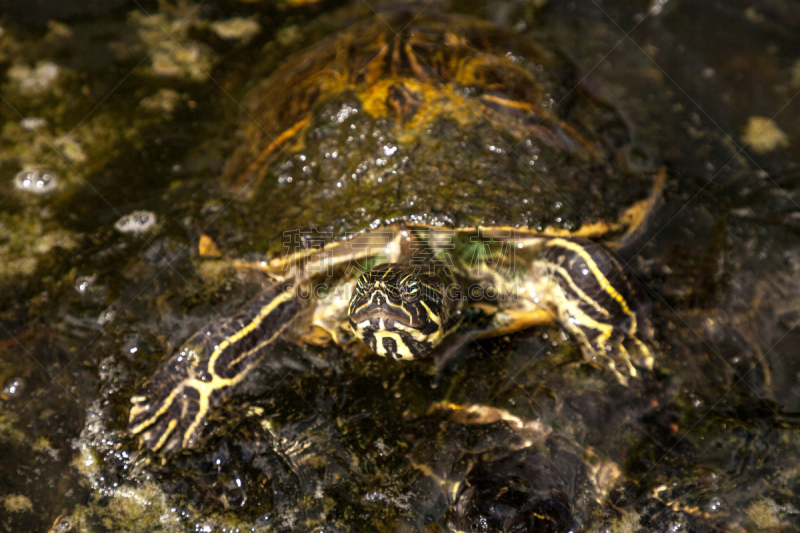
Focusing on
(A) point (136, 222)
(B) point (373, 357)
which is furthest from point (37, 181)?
(B) point (373, 357)

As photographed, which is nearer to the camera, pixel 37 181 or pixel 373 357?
pixel 373 357

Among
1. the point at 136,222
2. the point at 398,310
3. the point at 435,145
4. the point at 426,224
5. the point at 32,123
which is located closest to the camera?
the point at 398,310

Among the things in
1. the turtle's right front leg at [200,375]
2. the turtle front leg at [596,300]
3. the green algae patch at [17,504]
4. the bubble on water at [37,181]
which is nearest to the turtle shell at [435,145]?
the turtle front leg at [596,300]

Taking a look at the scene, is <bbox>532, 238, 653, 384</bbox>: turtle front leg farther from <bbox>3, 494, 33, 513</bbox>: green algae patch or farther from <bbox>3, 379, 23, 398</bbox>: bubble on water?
<bbox>3, 379, 23, 398</bbox>: bubble on water

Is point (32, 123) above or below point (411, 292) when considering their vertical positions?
below

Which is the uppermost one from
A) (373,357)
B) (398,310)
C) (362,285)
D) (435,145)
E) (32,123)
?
(435,145)

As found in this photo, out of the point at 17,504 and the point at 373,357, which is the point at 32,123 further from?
the point at 373,357

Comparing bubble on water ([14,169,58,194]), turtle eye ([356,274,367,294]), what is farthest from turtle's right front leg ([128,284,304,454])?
bubble on water ([14,169,58,194])
